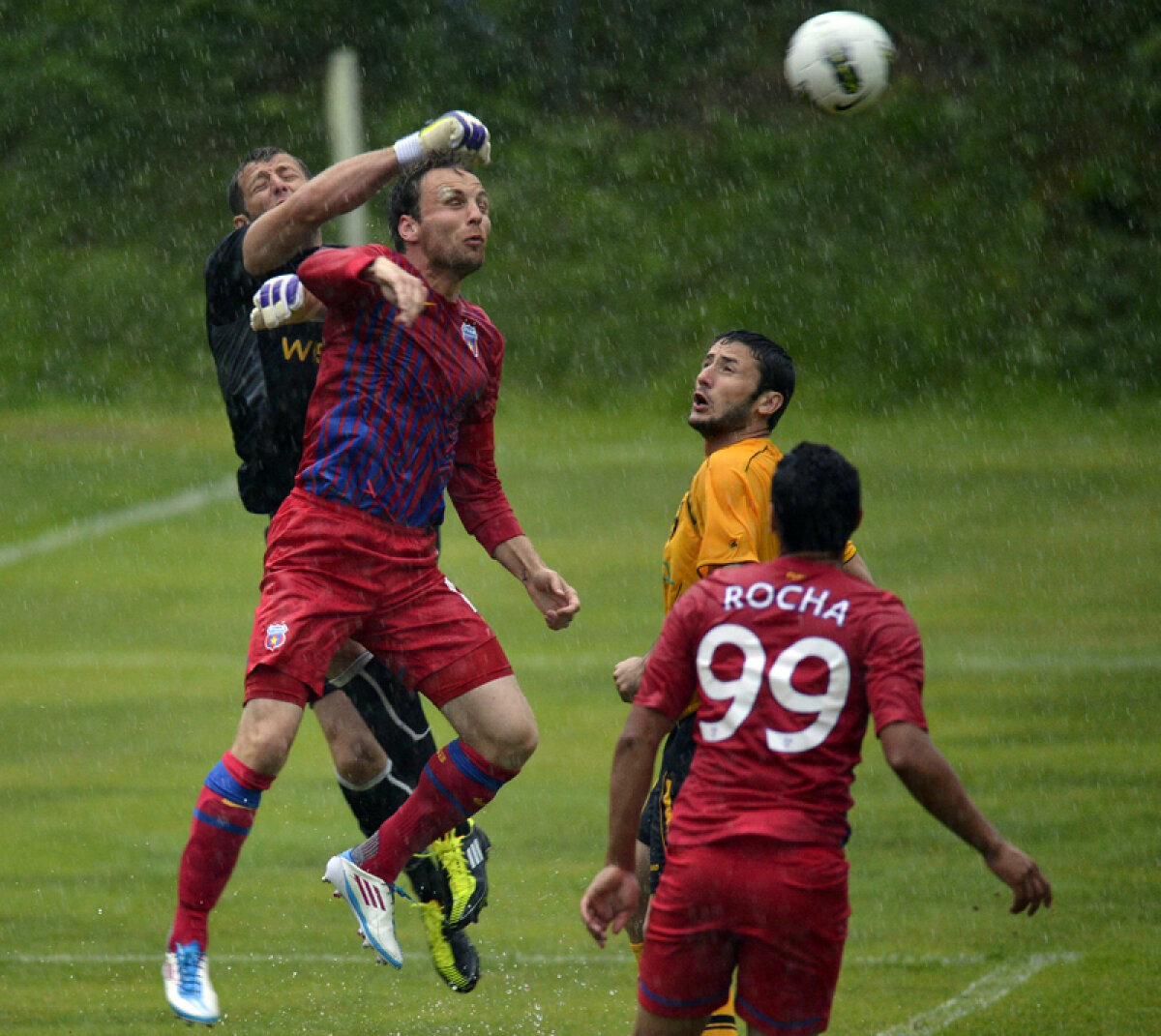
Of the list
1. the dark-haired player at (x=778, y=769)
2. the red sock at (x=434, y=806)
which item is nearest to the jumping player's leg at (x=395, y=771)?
the red sock at (x=434, y=806)

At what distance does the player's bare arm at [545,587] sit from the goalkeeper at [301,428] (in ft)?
2.27

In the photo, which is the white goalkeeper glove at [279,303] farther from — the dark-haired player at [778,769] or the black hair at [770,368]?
the dark-haired player at [778,769]

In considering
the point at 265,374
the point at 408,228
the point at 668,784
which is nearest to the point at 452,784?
the point at 668,784

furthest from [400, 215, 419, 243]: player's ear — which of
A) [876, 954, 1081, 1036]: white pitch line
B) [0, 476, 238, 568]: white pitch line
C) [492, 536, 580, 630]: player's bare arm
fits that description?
[0, 476, 238, 568]: white pitch line

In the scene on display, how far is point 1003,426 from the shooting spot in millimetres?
22328

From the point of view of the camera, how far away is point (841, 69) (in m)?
8.90

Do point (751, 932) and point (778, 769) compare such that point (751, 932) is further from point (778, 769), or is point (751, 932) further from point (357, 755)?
point (357, 755)

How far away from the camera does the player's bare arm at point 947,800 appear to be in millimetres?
4477

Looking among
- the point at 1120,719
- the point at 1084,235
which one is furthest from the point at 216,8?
the point at 1120,719

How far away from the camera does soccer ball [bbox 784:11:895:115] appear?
8875 millimetres

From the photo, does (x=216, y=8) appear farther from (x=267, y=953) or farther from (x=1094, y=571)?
(x=267, y=953)

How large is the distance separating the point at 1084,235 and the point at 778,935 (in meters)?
22.0

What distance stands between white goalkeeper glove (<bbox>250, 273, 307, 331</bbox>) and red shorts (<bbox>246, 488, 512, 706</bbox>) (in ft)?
1.87

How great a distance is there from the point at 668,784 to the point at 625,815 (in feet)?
3.71
